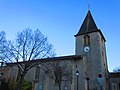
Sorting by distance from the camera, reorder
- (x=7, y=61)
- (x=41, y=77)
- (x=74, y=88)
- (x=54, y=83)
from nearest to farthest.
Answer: (x=7, y=61)
(x=74, y=88)
(x=54, y=83)
(x=41, y=77)

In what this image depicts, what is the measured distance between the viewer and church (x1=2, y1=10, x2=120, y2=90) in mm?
29470

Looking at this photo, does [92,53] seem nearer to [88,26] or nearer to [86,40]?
[86,40]

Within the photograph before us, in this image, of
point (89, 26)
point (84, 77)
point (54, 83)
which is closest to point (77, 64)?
point (84, 77)

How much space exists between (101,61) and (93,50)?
9.39 ft

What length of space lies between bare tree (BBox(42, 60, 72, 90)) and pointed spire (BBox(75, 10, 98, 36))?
862 cm

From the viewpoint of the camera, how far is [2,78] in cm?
3634

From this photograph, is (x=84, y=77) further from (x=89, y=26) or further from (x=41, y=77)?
(x=89, y=26)

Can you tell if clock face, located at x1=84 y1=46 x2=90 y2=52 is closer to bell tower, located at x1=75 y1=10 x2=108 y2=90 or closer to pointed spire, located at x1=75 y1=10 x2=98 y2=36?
bell tower, located at x1=75 y1=10 x2=108 y2=90

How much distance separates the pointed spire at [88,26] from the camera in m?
35.6

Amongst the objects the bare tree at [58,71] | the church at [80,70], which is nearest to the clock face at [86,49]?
the church at [80,70]

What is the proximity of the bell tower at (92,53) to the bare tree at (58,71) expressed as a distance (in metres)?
3.28

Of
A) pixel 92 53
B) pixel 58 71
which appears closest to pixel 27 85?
pixel 58 71

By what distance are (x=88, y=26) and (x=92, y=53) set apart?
7.55 m

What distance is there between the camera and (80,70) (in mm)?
30094
